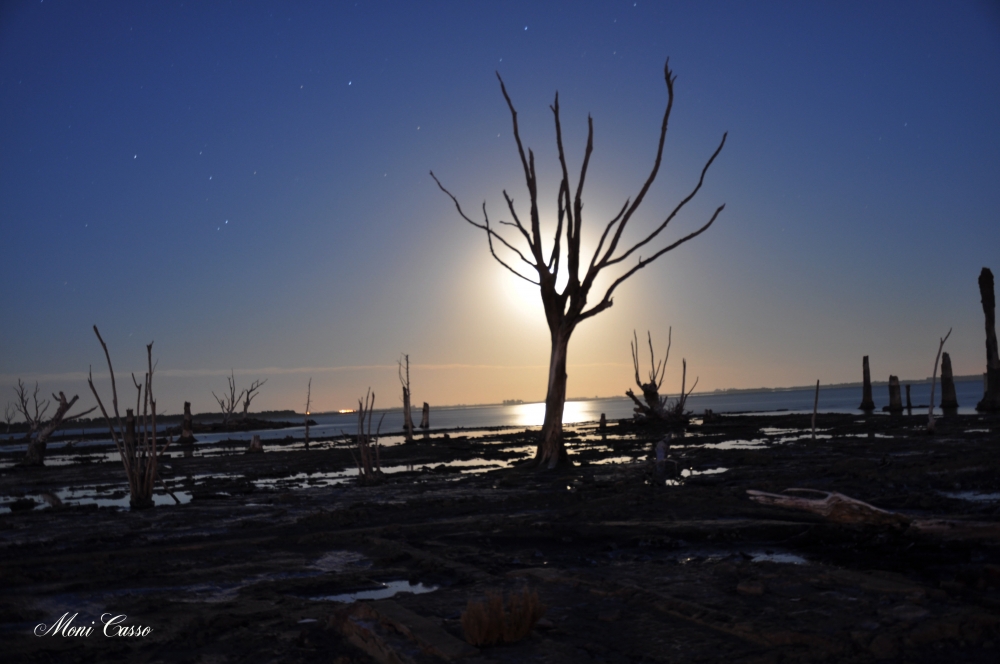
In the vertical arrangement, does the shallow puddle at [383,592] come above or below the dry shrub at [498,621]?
below

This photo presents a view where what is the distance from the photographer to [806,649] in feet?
11.4

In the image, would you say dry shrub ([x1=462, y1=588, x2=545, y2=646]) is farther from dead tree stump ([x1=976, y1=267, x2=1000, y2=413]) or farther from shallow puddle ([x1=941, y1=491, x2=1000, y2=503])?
dead tree stump ([x1=976, y1=267, x2=1000, y2=413])

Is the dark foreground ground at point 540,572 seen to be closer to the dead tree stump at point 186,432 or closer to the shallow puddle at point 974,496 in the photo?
the shallow puddle at point 974,496

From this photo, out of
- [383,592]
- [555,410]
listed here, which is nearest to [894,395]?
[555,410]

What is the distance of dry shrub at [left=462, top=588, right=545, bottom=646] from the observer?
143 inches

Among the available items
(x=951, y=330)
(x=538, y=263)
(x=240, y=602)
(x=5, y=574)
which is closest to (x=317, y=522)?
(x=5, y=574)

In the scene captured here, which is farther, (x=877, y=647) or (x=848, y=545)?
(x=848, y=545)

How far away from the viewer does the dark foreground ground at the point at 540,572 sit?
12.2ft

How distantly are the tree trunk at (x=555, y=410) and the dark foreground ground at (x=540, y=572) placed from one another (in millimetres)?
2763

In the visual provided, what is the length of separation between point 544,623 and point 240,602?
243 cm

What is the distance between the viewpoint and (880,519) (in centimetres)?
622

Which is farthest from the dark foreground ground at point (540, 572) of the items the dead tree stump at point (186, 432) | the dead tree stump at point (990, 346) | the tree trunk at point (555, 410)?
the dead tree stump at point (186, 432)

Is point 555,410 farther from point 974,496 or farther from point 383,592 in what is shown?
point 383,592

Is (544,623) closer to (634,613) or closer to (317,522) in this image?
(634,613)
